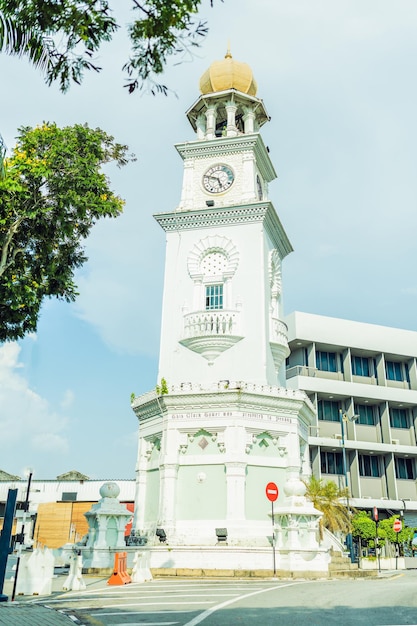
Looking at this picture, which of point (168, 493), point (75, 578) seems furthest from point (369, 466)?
point (75, 578)

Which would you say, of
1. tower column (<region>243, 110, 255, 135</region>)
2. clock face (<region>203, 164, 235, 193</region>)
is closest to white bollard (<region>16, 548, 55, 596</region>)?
clock face (<region>203, 164, 235, 193</region>)

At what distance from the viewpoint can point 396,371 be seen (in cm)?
5366

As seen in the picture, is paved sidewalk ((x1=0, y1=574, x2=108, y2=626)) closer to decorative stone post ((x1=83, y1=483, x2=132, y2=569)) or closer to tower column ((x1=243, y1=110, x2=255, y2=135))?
decorative stone post ((x1=83, y1=483, x2=132, y2=569))

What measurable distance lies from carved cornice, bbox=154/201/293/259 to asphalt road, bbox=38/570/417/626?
2081 centimetres

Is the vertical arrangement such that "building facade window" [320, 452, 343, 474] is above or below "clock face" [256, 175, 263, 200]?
below

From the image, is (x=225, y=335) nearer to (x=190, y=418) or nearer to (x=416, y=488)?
(x=190, y=418)

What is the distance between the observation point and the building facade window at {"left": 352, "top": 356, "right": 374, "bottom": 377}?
52.4m

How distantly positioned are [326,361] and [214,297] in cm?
2288

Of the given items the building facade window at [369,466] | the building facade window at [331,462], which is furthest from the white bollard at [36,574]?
the building facade window at [369,466]

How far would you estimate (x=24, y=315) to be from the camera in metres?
17.8

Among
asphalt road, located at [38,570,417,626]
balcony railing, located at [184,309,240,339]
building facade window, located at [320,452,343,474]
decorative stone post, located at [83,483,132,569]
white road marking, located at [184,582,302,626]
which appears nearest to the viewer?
white road marking, located at [184,582,302,626]

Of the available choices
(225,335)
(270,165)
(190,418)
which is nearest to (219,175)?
(270,165)

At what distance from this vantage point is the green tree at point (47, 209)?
54.9 feet

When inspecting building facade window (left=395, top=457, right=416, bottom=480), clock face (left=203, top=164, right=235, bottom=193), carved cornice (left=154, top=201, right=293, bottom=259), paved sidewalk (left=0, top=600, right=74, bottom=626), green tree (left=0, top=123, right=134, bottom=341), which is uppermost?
clock face (left=203, top=164, right=235, bottom=193)
